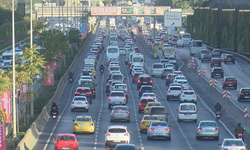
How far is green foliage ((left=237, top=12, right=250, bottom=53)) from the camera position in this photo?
10719cm

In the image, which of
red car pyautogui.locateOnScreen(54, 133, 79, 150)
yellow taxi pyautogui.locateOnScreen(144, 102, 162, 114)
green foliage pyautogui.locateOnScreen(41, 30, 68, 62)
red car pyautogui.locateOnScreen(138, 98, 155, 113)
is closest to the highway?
red car pyautogui.locateOnScreen(138, 98, 155, 113)

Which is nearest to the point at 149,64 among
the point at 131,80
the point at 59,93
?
the point at 131,80

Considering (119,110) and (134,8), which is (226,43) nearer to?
(134,8)

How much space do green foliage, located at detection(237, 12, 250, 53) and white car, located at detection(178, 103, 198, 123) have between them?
54.3m

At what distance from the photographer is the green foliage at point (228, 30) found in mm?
117644

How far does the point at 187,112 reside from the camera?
177ft

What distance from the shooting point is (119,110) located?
53.4 meters

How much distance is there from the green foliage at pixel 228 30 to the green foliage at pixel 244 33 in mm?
5233

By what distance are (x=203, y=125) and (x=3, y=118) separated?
1639 cm

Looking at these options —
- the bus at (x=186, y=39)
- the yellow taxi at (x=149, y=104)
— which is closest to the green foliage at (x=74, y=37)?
the bus at (x=186, y=39)

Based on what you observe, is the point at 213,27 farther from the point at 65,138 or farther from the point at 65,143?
the point at 65,143

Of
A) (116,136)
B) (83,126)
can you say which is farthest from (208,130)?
(83,126)

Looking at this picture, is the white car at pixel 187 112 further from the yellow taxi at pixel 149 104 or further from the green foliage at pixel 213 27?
the green foliage at pixel 213 27

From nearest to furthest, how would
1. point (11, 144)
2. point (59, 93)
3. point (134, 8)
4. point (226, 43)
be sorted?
point (11, 144)
point (59, 93)
point (226, 43)
point (134, 8)
